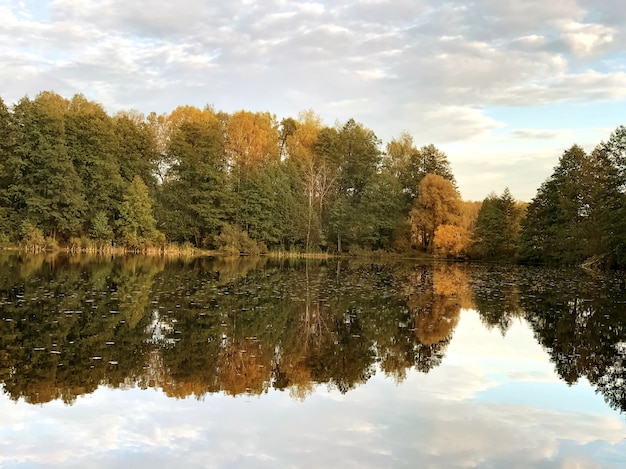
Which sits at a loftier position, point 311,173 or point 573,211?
point 311,173

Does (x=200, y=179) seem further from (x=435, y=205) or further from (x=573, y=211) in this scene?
(x=573, y=211)

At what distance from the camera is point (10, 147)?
4544 centimetres

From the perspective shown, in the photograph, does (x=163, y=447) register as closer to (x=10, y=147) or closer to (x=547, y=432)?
(x=547, y=432)

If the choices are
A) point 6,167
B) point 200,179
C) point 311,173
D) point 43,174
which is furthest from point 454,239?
point 6,167

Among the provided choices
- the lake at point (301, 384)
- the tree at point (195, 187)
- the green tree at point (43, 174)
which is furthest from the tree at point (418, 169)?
the lake at point (301, 384)

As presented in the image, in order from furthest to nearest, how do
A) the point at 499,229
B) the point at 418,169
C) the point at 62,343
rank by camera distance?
the point at 418,169, the point at 499,229, the point at 62,343

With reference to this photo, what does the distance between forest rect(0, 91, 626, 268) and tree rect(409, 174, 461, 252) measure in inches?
5.7

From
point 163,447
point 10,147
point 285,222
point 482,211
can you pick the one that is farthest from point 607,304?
point 10,147

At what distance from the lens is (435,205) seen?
187 ft

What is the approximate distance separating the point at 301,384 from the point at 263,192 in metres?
47.2

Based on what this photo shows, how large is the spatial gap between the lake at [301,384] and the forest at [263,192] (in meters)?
28.5

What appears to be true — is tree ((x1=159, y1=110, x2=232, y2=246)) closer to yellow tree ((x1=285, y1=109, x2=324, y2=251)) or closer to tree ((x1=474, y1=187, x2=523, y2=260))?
yellow tree ((x1=285, y1=109, x2=324, y2=251))

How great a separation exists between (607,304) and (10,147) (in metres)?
45.2

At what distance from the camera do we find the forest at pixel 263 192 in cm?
4369
